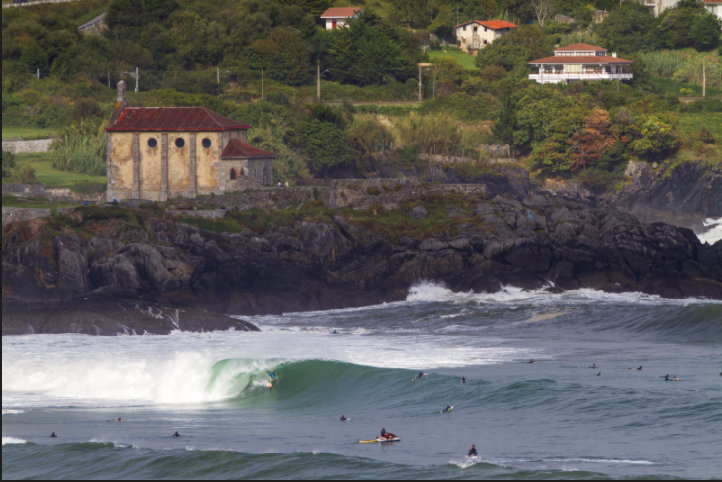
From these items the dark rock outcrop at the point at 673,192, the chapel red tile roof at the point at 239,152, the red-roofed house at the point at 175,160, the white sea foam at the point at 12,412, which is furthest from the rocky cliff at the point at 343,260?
the dark rock outcrop at the point at 673,192

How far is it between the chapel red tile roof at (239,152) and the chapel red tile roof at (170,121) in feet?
3.57

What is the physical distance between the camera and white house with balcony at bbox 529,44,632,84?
86.4 meters

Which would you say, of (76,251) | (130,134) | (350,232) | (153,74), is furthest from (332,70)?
(76,251)

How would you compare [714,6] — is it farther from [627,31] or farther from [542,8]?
[542,8]

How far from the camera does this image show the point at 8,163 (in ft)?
187

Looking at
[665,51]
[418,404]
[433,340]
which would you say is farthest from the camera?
[665,51]

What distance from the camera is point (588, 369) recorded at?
102 feet

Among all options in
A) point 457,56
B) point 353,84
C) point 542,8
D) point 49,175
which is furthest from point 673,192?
point 542,8

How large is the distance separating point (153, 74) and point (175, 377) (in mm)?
52434

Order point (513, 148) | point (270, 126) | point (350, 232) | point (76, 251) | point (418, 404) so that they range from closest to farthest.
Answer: point (418, 404), point (76, 251), point (350, 232), point (270, 126), point (513, 148)

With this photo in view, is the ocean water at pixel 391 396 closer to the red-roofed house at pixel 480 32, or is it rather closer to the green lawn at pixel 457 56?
the green lawn at pixel 457 56

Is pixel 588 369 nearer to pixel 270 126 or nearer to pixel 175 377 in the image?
pixel 175 377

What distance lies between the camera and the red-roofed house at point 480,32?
101 meters

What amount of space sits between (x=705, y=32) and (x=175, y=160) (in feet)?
211
